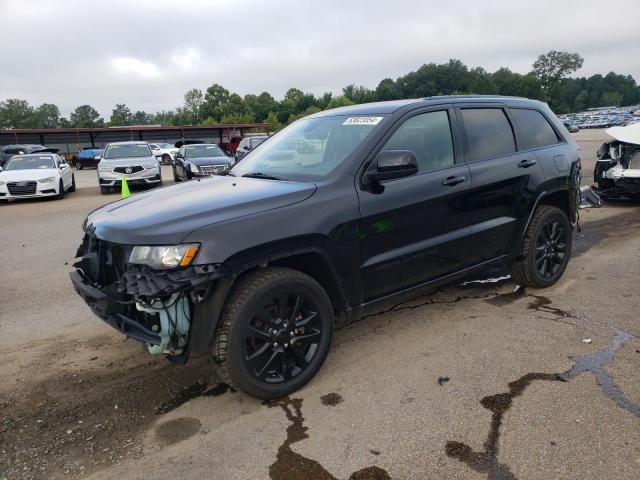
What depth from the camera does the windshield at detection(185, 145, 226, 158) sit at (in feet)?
58.4

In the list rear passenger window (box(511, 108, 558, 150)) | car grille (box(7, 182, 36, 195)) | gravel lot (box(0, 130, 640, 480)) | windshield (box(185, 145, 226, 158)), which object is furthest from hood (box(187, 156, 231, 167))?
rear passenger window (box(511, 108, 558, 150))

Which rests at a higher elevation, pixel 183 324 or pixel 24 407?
pixel 183 324

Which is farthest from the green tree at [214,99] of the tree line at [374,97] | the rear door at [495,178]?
the rear door at [495,178]

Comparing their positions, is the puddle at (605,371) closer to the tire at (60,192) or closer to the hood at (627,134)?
the hood at (627,134)

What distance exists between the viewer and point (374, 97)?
110938mm

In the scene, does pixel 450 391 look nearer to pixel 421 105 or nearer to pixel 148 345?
pixel 148 345

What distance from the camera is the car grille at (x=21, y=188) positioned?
1450cm

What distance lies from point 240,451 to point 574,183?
4.19m

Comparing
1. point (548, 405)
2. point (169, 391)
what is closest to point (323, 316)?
point (169, 391)

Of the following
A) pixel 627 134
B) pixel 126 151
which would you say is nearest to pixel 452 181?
pixel 627 134

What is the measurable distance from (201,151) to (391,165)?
1562 centimetres

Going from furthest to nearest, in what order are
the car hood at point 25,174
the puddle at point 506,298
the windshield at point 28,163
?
the windshield at point 28,163, the car hood at point 25,174, the puddle at point 506,298

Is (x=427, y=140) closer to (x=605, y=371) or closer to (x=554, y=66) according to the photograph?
(x=605, y=371)

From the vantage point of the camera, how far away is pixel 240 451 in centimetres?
274
